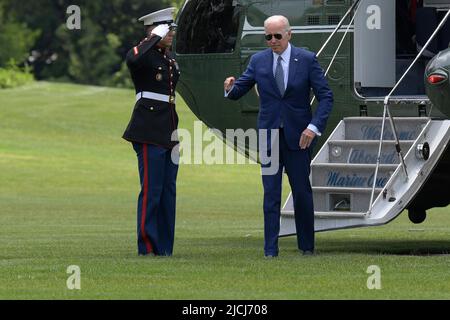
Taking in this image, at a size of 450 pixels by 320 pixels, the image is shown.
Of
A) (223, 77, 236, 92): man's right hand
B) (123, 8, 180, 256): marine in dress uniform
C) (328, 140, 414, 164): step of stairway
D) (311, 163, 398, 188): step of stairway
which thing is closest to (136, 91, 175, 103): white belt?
(123, 8, 180, 256): marine in dress uniform

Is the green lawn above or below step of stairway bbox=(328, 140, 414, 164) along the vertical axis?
below

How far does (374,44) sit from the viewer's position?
1369cm

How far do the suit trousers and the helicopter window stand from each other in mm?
3395

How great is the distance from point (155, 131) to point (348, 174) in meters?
1.92

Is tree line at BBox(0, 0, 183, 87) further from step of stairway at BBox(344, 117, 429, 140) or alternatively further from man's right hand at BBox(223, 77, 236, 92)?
man's right hand at BBox(223, 77, 236, 92)

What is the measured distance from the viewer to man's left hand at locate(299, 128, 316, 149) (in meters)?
11.2

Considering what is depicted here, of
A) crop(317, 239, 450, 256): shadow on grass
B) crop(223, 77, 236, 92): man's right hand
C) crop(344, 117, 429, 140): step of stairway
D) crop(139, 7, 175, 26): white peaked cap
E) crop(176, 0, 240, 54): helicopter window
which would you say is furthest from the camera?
crop(176, 0, 240, 54): helicopter window

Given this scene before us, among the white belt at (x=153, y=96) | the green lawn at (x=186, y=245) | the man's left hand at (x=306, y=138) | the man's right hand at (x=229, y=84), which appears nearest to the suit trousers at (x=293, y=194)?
the man's left hand at (x=306, y=138)

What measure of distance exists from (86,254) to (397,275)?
3.31 meters

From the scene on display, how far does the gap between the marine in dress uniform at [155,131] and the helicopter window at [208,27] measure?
2.96 metres

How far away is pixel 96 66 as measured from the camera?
73.6 meters

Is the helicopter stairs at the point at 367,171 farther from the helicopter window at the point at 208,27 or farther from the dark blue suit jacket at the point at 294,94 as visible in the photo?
the helicopter window at the point at 208,27

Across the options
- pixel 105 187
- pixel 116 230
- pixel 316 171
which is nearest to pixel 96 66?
pixel 105 187
